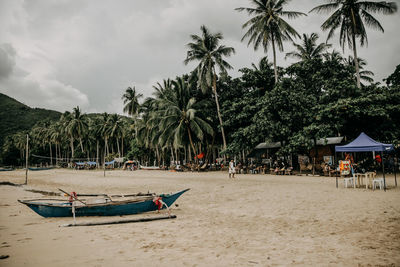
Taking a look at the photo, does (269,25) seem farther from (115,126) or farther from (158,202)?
(115,126)

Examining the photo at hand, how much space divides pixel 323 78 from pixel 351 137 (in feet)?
22.0

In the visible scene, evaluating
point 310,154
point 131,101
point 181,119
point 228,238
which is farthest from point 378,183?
point 131,101

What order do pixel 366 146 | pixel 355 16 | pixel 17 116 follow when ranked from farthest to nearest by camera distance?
pixel 17 116, pixel 355 16, pixel 366 146

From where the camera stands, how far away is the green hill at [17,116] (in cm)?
9909

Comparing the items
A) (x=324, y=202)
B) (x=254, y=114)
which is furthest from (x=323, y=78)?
(x=324, y=202)

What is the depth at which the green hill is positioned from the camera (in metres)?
99.1

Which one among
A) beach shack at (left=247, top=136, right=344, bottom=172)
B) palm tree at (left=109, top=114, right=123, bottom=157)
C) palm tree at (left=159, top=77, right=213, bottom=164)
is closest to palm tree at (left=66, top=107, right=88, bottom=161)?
palm tree at (left=109, top=114, right=123, bottom=157)

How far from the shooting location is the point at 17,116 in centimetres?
10925

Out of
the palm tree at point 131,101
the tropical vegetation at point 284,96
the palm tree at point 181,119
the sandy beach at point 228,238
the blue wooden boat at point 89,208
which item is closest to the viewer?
the sandy beach at point 228,238

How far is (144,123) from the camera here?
41.8m

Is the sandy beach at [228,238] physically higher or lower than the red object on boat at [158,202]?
lower

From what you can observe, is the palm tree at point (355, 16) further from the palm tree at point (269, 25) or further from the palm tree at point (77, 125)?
the palm tree at point (77, 125)

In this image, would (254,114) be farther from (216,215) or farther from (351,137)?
(216,215)

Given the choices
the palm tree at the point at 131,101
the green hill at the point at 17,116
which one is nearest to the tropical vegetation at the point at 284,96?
the palm tree at the point at 131,101
